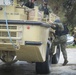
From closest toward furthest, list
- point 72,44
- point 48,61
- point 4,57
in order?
point 4,57 → point 48,61 → point 72,44

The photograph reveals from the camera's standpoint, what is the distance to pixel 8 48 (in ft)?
Result: 24.0

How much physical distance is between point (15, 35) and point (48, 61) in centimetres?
230

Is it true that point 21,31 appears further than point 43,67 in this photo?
No

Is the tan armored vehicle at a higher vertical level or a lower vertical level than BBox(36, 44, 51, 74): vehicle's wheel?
higher

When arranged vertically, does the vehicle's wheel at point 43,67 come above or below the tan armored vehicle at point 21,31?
below

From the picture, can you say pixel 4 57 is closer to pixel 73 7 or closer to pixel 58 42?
pixel 58 42

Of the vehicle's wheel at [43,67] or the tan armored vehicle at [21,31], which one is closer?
the tan armored vehicle at [21,31]

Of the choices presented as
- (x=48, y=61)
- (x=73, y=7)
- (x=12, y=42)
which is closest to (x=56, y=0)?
(x=73, y=7)

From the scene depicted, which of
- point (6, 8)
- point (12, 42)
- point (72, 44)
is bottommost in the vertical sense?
point (72, 44)

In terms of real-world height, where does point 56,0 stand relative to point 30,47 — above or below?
above

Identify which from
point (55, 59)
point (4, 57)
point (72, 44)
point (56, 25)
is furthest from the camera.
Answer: point (72, 44)

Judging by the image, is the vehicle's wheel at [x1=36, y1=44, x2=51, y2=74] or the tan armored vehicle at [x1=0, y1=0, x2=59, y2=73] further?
the vehicle's wheel at [x1=36, y1=44, x2=51, y2=74]

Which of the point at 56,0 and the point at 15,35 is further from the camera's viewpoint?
the point at 56,0

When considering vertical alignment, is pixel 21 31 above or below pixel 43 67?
above
